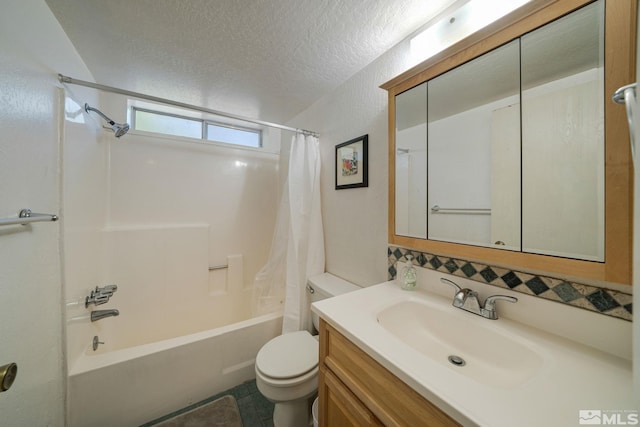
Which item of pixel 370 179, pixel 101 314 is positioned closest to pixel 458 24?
pixel 370 179

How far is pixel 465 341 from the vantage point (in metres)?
0.78

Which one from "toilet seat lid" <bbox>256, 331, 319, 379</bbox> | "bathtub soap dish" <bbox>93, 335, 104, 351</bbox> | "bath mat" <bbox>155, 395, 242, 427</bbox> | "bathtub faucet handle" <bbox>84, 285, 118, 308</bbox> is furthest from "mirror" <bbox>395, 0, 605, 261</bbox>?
"bathtub soap dish" <bbox>93, 335, 104, 351</bbox>

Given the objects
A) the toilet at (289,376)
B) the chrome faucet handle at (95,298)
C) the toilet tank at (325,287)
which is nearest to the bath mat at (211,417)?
the toilet at (289,376)

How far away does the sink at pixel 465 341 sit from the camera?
643 mm

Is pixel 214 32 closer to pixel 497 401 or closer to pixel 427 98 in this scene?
pixel 427 98

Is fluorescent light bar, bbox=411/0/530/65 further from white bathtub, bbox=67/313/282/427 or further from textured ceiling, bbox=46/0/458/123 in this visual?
white bathtub, bbox=67/313/282/427

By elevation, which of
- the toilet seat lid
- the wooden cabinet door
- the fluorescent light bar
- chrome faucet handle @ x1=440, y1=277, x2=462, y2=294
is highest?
the fluorescent light bar

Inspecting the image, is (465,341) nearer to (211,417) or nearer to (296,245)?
(296,245)

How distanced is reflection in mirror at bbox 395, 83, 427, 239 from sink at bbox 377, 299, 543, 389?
1.15ft

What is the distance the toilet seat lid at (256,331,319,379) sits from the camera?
1.06 meters

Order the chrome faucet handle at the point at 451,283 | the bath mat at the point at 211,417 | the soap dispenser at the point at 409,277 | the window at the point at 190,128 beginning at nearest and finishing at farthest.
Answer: the chrome faucet handle at the point at 451,283
the soap dispenser at the point at 409,277
the bath mat at the point at 211,417
the window at the point at 190,128

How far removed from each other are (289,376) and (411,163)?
4.05 ft

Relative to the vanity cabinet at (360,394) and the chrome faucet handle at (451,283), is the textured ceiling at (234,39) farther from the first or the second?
the vanity cabinet at (360,394)

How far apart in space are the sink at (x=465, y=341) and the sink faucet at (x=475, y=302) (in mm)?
21
